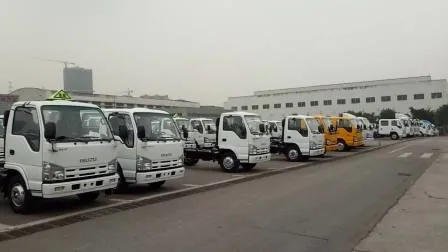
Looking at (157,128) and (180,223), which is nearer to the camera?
(180,223)

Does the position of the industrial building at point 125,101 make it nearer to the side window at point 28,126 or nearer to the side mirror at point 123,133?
the side mirror at point 123,133

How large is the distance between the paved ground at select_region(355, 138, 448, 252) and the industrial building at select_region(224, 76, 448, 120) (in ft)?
310

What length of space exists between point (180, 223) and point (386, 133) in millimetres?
46121

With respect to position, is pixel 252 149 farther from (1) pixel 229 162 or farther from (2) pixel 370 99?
(2) pixel 370 99

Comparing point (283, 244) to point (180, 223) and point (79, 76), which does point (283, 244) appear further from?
point (79, 76)

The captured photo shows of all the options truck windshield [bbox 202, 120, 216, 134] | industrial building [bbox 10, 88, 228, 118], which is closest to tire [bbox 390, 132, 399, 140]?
truck windshield [bbox 202, 120, 216, 134]

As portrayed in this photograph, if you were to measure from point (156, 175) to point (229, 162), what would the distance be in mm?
5877

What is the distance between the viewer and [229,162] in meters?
17.9

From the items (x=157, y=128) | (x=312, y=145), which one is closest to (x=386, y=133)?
(x=312, y=145)

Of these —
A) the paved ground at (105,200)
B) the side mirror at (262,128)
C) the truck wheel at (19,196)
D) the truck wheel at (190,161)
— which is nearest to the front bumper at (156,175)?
the paved ground at (105,200)

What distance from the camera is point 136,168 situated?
39.7ft

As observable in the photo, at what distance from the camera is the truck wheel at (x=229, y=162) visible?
58.2 feet

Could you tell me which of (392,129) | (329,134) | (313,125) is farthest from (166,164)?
(392,129)

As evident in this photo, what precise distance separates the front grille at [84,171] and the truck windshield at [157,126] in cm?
227
